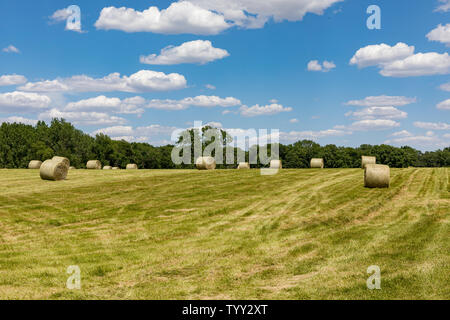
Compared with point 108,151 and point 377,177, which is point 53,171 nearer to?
point 377,177


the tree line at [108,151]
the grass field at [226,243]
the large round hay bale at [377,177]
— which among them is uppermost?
the tree line at [108,151]

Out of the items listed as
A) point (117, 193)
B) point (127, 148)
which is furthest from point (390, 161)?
point (117, 193)

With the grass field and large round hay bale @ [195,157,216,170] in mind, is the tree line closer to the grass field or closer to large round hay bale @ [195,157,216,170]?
large round hay bale @ [195,157,216,170]

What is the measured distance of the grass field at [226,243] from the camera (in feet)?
31.9

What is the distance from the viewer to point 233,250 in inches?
520

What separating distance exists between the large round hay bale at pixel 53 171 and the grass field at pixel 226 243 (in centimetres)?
761

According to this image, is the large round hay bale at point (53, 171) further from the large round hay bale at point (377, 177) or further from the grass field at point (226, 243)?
the large round hay bale at point (377, 177)

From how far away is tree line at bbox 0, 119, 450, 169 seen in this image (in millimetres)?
99750

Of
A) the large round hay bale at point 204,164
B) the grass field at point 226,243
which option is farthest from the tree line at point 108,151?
the grass field at point 226,243

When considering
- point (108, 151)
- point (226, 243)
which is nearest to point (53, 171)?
point (226, 243)

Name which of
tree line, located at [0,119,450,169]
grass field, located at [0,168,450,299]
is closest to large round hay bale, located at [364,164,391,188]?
grass field, located at [0,168,450,299]

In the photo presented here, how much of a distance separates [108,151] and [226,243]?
11196 centimetres

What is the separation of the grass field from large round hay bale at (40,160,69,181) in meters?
7.61

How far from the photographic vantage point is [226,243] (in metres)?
14.1
